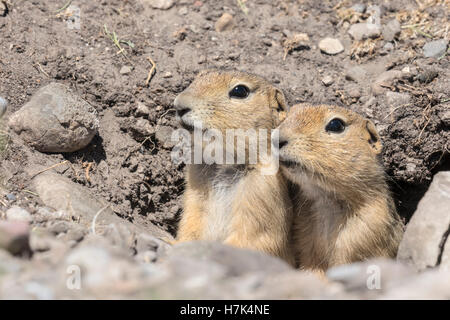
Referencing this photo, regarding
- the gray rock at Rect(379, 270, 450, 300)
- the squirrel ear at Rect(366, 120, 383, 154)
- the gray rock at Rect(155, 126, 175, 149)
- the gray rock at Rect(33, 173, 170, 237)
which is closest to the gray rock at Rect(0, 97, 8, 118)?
the gray rock at Rect(33, 173, 170, 237)

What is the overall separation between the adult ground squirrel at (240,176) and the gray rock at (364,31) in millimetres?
2756

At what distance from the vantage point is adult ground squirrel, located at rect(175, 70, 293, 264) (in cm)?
655

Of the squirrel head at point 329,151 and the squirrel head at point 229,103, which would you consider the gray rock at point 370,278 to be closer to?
the squirrel head at point 329,151

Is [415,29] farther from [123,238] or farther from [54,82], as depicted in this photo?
[123,238]

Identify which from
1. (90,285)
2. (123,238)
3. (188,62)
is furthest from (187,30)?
(90,285)

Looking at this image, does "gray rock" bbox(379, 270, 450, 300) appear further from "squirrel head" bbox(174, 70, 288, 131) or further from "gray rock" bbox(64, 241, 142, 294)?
"squirrel head" bbox(174, 70, 288, 131)

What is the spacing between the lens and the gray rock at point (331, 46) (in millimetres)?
9273

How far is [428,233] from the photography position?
649 cm

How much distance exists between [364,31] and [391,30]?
1.36 ft

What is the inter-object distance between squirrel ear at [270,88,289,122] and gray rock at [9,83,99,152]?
2481 mm

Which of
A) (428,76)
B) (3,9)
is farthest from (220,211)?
(3,9)

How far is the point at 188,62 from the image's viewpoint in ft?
29.4
